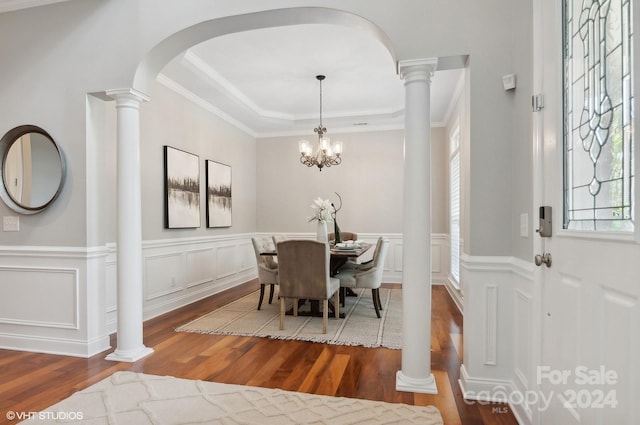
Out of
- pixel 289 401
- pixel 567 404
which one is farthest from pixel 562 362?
pixel 289 401

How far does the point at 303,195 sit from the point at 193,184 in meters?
2.29

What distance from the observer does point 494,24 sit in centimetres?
224

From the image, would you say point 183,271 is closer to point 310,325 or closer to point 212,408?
point 310,325

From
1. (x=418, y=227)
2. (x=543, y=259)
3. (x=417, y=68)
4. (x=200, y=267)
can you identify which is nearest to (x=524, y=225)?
(x=543, y=259)

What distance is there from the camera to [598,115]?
1.36 meters

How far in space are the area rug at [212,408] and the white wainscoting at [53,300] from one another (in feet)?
2.54

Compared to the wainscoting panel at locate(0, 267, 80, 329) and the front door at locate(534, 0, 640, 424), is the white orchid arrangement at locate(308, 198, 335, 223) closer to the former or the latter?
the wainscoting panel at locate(0, 267, 80, 329)

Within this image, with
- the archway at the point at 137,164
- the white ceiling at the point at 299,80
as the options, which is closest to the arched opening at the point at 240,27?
the archway at the point at 137,164

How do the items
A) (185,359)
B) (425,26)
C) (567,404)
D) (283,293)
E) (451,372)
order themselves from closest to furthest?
(567,404) → (425,26) → (451,372) → (185,359) → (283,293)

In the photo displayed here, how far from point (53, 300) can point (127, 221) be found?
0.97m

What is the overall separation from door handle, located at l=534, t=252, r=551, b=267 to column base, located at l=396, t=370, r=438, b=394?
1.07m

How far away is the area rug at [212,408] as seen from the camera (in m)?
1.96

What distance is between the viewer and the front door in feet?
3.76

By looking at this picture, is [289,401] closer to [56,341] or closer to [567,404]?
[567,404]
